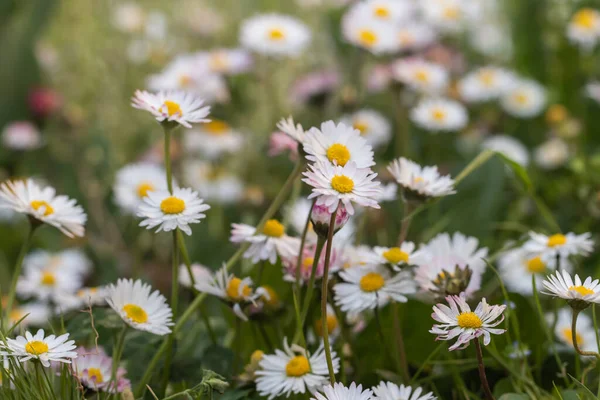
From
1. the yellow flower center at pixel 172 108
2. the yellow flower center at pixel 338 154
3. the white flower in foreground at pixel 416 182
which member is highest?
the yellow flower center at pixel 172 108

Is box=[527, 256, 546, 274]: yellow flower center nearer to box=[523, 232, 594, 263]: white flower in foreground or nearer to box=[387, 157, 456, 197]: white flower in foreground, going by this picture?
box=[523, 232, 594, 263]: white flower in foreground

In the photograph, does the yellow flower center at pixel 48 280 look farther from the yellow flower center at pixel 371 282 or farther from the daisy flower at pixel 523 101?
the daisy flower at pixel 523 101

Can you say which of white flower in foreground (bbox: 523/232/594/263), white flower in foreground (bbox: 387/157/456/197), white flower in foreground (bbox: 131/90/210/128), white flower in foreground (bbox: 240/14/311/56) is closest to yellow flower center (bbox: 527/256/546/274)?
white flower in foreground (bbox: 523/232/594/263)

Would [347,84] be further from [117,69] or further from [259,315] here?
[259,315]

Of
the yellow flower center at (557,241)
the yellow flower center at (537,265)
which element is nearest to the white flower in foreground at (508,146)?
the yellow flower center at (537,265)

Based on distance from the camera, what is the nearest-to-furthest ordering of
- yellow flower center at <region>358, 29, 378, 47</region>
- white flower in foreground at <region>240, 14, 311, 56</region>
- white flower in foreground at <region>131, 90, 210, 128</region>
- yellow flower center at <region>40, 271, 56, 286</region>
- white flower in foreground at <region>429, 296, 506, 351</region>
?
white flower in foreground at <region>429, 296, 506, 351</region>, white flower in foreground at <region>131, 90, 210, 128</region>, yellow flower center at <region>40, 271, 56, 286</region>, yellow flower center at <region>358, 29, 378, 47</region>, white flower in foreground at <region>240, 14, 311, 56</region>

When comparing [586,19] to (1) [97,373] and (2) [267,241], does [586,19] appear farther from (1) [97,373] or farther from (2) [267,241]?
(1) [97,373]

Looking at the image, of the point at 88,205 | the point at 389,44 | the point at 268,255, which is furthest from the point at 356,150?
the point at 88,205

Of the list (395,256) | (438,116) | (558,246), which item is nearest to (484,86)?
(438,116)
